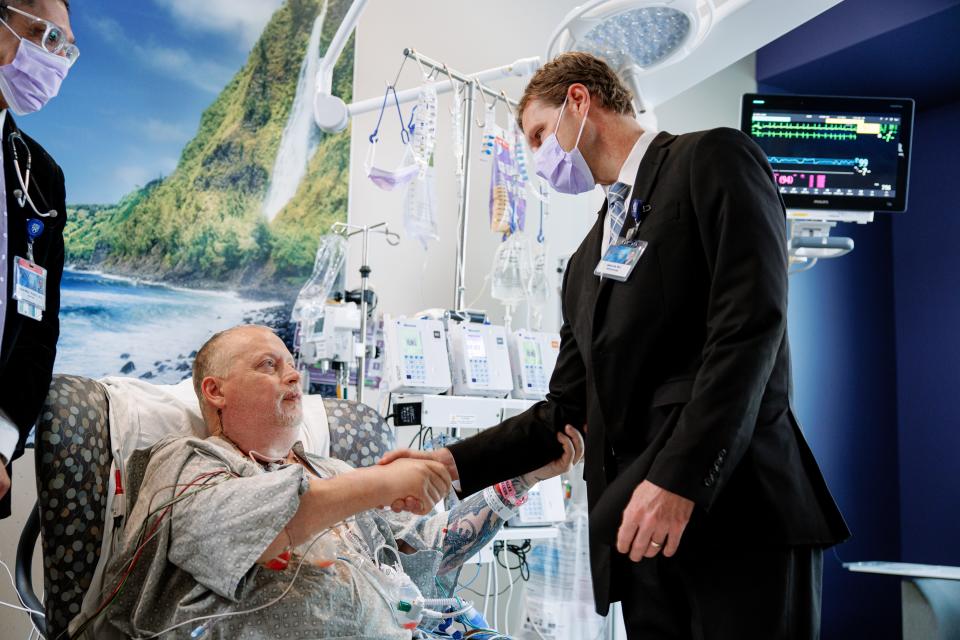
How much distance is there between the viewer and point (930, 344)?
504cm

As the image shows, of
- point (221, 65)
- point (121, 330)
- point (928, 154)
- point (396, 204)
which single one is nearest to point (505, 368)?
point (396, 204)

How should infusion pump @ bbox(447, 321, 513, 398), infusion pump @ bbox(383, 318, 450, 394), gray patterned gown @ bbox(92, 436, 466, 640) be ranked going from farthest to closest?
infusion pump @ bbox(447, 321, 513, 398) < infusion pump @ bbox(383, 318, 450, 394) < gray patterned gown @ bbox(92, 436, 466, 640)

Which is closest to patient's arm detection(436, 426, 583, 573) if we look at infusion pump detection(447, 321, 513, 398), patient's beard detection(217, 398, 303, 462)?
patient's beard detection(217, 398, 303, 462)

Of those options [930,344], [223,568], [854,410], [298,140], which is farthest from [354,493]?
[930,344]

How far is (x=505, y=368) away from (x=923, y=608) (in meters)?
1.87

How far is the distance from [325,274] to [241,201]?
463 millimetres

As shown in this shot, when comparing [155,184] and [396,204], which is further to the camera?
[396,204]

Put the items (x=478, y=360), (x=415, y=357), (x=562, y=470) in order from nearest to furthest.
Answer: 1. (x=562, y=470)
2. (x=415, y=357)
3. (x=478, y=360)

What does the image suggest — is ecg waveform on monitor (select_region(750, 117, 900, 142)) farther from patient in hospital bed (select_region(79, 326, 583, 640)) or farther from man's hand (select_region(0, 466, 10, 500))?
man's hand (select_region(0, 466, 10, 500))

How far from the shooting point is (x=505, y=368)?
10.2 feet

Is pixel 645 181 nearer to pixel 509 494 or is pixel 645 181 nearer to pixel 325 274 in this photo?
pixel 509 494

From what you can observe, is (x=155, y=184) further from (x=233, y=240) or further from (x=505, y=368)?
(x=505, y=368)

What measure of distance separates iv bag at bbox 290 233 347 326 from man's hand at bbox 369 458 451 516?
5.60ft

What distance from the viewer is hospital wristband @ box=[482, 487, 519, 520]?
2.11 metres
